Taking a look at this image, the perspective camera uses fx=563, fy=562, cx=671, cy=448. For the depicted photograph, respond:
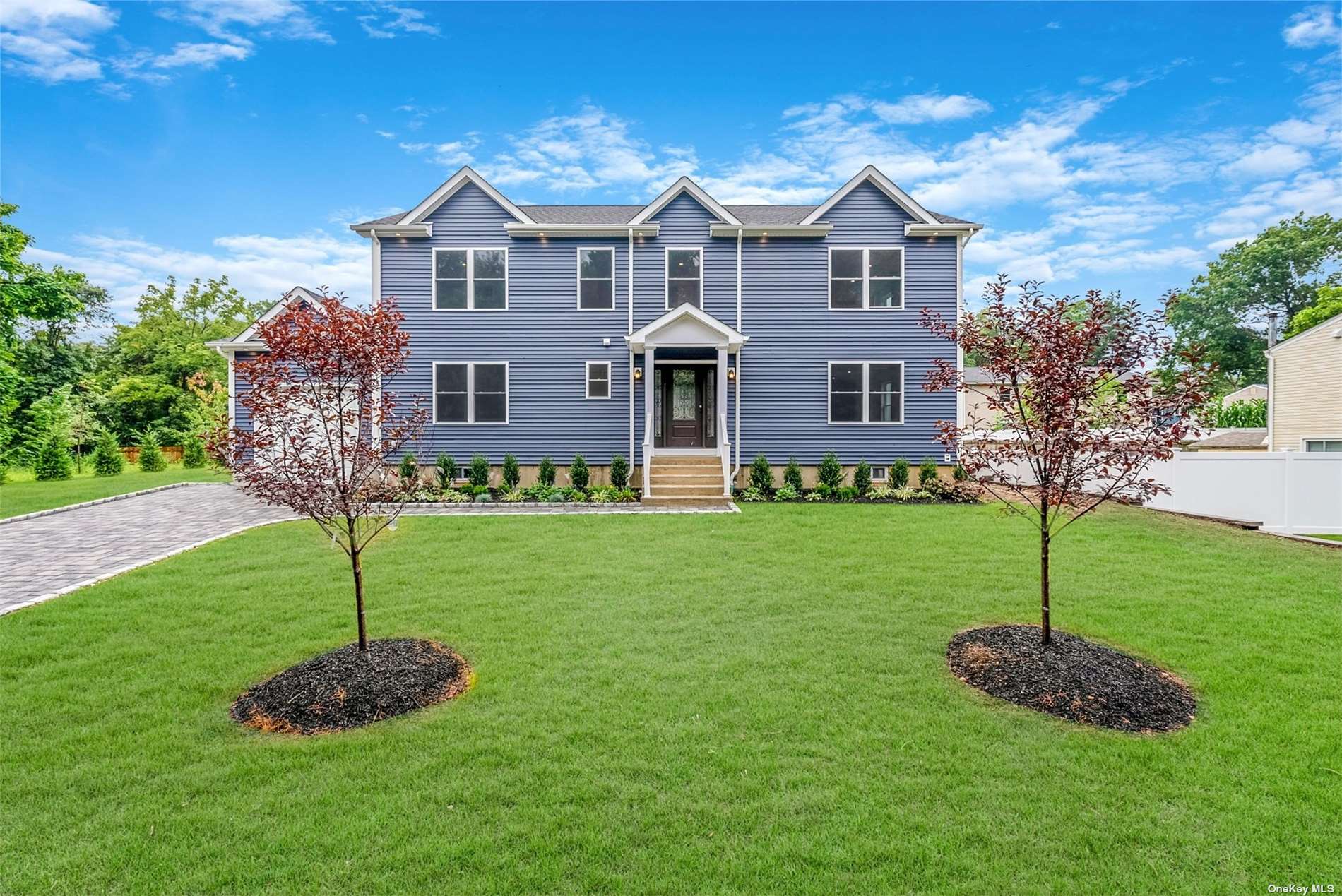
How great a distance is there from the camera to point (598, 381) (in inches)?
560

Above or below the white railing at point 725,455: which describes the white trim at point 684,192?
above

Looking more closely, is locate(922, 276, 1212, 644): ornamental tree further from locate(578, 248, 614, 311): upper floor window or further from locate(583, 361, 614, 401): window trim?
locate(578, 248, 614, 311): upper floor window

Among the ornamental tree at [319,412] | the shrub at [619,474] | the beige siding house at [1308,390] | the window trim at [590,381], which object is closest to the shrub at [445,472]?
the window trim at [590,381]

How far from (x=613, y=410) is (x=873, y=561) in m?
8.16

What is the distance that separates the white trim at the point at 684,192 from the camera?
13969 millimetres

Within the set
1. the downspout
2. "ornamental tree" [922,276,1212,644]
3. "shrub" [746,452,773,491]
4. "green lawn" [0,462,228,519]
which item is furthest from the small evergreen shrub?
"green lawn" [0,462,228,519]

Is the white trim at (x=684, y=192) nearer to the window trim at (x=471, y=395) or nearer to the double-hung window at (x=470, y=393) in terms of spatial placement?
the window trim at (x=471, y=395)

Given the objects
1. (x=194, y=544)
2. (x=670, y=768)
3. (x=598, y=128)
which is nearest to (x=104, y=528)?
(x=194, y=544)

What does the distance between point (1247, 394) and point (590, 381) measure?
47.8 metres

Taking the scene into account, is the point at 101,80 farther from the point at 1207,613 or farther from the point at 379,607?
the point at 1207,613

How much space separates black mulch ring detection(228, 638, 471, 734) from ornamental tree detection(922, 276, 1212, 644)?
176 inches

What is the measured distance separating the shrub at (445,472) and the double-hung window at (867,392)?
9.45 metres

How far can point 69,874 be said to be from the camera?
2398 mm

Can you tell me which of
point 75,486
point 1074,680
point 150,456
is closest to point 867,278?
point 1074,680
